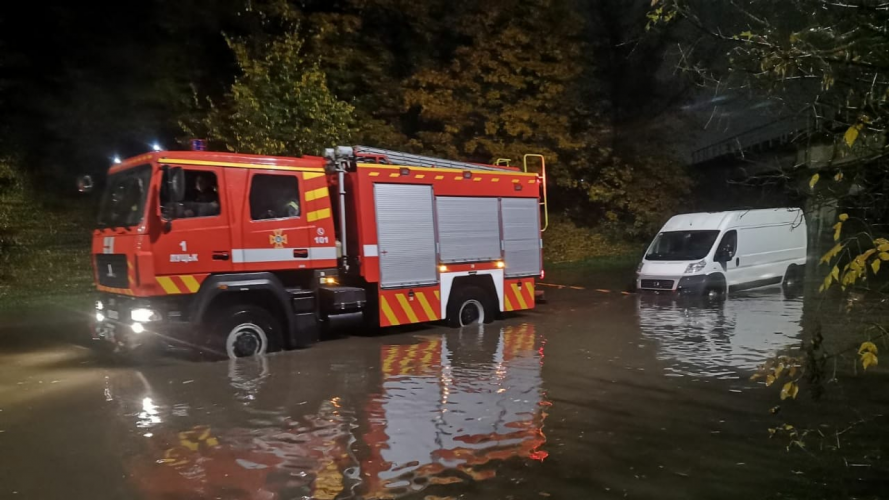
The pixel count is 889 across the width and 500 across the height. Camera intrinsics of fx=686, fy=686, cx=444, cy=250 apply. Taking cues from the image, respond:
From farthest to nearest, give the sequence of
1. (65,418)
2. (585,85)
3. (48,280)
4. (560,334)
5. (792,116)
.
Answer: (585,85) < (48,280) < (560,334) < (65,418) < (792,116)

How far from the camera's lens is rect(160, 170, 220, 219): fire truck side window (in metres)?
8.65

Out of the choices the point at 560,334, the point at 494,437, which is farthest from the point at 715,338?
the point at 494,437

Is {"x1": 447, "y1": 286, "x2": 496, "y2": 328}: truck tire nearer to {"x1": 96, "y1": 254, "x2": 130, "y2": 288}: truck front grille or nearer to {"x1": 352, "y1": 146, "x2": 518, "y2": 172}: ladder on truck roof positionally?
{"x1": 352, "y1": 146, "x2": 518, "y2": 172}: ladder on truck roof

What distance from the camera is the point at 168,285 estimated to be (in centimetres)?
854

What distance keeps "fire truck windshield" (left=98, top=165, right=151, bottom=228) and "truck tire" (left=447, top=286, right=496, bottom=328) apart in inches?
208

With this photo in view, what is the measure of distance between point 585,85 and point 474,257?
57.4 feet

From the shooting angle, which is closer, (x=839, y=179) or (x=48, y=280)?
(x=839, y=179)

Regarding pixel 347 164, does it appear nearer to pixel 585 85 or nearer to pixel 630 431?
pixel 630 431

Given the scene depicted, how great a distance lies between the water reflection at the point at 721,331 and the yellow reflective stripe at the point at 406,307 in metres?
3.82

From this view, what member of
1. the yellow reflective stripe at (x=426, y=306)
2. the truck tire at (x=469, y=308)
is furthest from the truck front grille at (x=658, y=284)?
the yellow reflective stripe at (x=426, y=306)

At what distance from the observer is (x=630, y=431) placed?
608cm

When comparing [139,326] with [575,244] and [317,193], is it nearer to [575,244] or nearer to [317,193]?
[317,193]

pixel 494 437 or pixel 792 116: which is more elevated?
pixel 792 116

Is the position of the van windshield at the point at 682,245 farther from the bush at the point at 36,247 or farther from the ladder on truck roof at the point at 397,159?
the bush at the point at 36,247
